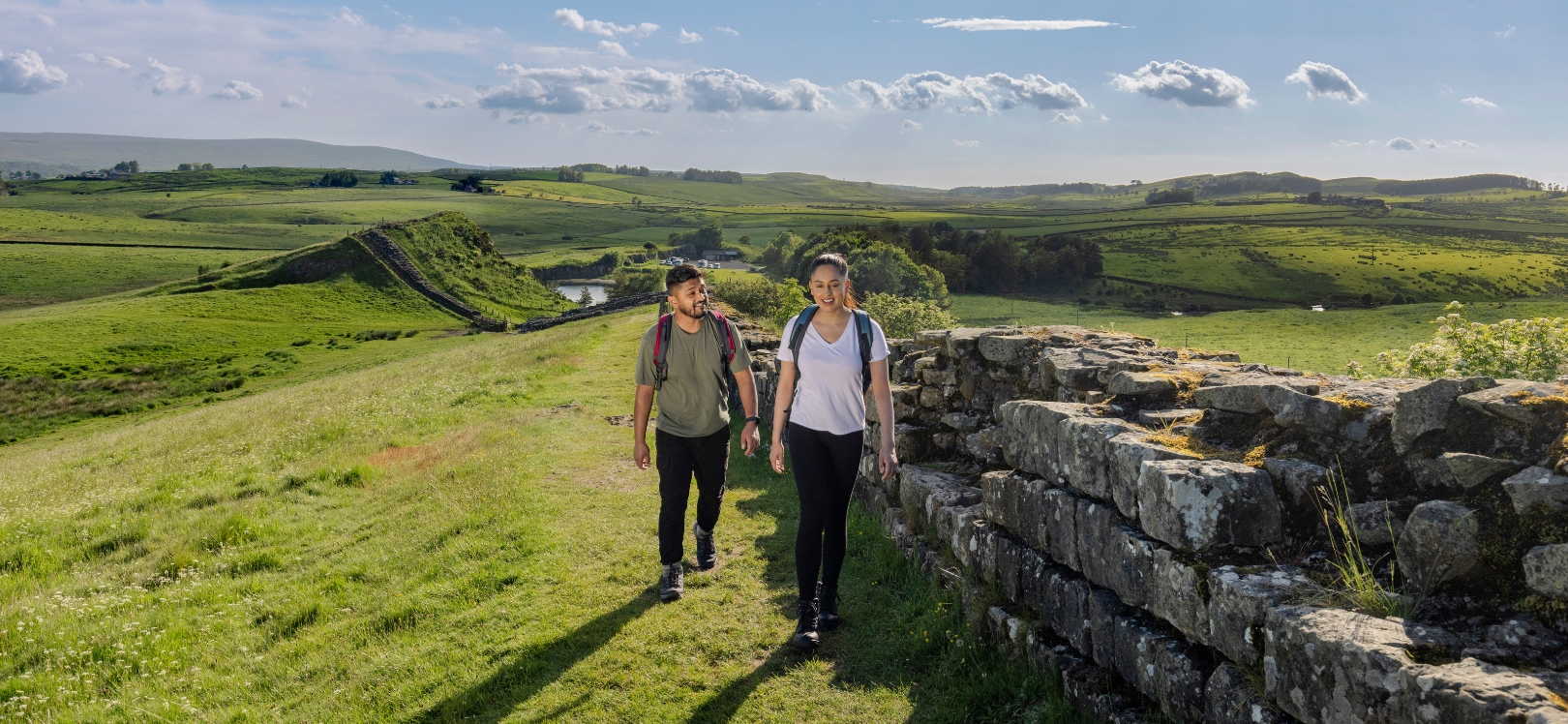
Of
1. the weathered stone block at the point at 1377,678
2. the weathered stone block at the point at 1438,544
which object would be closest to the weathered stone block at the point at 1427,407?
the weathered stone block at the point at 1438,544

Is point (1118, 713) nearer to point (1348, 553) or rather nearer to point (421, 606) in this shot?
point (1348, 553)

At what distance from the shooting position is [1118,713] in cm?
497

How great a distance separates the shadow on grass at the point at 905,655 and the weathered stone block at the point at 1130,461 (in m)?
1.37

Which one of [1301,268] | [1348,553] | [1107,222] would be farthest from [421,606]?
[1107,222]

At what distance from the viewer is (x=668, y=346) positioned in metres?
7.41

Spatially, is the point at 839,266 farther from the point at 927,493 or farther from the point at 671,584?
the point at 671,584

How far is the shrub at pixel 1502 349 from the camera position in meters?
12.1

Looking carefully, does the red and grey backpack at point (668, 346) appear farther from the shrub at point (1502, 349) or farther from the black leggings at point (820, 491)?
the shrub at point (1502, 349)

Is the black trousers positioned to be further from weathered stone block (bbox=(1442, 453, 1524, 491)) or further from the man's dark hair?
weathered stone block (bbox=(1442, 453, 1524, 491))

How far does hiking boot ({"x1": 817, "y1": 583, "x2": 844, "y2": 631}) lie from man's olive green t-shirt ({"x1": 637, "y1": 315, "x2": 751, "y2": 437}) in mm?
1800

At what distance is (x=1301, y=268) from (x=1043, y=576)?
125m

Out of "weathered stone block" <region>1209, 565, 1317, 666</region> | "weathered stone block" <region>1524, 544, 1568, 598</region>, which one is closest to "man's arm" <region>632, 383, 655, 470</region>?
"weathered stone block" <region>1209, 565, 1317, 666</region>

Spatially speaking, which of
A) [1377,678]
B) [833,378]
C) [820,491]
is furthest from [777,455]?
[1377,678]

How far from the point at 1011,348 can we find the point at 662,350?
4.17 metres
